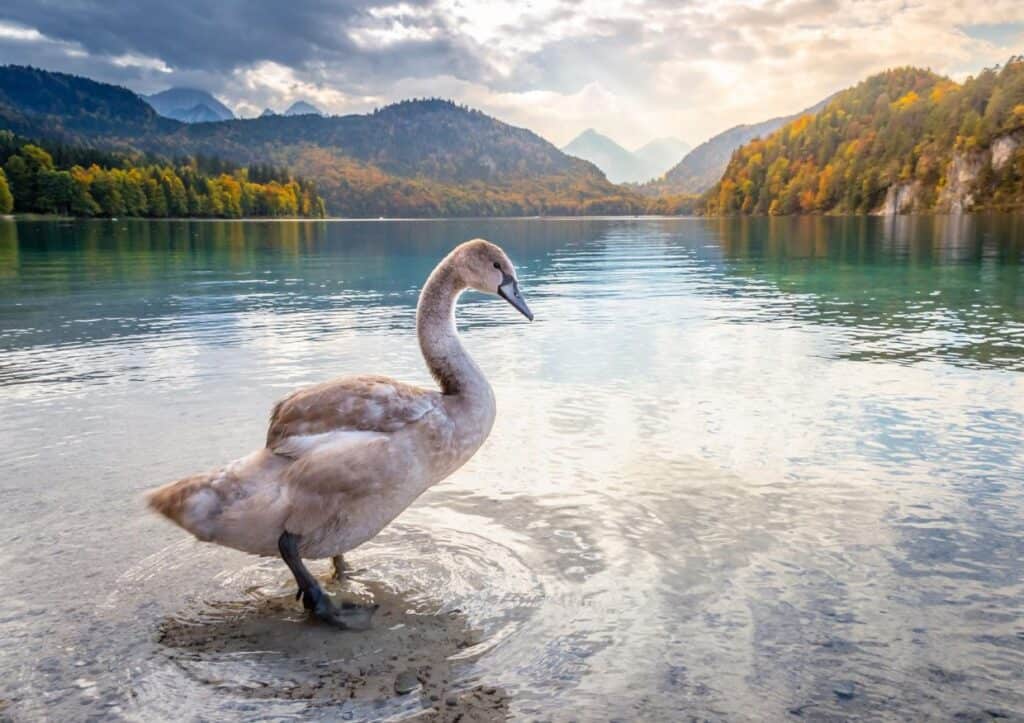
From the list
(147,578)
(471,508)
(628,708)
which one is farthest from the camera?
(471,508)

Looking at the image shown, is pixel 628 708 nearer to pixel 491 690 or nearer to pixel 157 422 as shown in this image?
pixel 491 690

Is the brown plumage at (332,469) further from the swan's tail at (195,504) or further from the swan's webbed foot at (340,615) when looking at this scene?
the swan's webbed foot at (340,615)

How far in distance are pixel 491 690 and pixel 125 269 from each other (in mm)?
38225

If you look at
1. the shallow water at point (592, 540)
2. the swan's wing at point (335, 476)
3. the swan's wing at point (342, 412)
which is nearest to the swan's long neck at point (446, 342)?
the swan's wing at point (342, 412)

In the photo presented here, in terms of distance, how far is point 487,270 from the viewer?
21.3ft

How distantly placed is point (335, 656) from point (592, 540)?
2.64 metres

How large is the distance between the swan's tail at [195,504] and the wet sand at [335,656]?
0.74m

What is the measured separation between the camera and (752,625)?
18.5 ft

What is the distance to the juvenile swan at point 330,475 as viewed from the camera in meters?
5.51

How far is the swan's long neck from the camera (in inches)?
245

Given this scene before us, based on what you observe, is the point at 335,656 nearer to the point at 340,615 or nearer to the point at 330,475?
the point at 340,615

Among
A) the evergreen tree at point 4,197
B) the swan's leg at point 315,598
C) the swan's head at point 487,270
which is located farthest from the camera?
the evergreen tree at point 4,197

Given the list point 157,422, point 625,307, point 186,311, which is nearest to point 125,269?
point 186,311

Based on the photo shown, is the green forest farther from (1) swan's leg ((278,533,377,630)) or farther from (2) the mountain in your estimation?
(1) swan's leg ((278,533,377,630))
